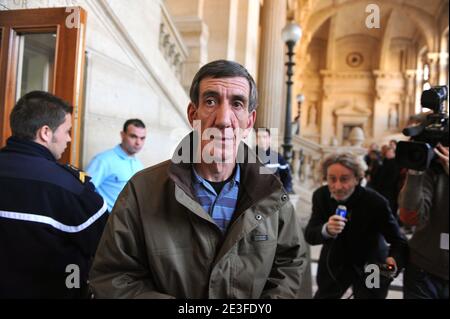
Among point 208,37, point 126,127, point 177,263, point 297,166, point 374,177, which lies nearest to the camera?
point 177,263

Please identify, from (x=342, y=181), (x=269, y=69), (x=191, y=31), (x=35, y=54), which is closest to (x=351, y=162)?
(x=342, y=181)

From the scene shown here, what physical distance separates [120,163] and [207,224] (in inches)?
32.3

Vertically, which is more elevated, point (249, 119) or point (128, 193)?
point (249, 119)

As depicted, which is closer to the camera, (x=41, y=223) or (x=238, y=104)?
(x=238, y=104)

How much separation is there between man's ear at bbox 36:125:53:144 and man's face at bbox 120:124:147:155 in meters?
0.34

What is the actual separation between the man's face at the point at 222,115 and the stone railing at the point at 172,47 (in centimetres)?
139

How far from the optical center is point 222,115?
1148 millimetres

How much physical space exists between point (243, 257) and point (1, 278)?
1.01 meters

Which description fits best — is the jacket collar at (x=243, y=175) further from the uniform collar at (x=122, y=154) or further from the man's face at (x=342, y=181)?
the man's face at (x=342, y=181)

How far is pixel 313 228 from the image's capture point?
7.92 feet

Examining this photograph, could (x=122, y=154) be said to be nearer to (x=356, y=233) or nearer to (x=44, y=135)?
(x=44, y=135)

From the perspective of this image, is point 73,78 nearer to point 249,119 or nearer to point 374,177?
point 249,119

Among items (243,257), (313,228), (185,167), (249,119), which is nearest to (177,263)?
(243,257)

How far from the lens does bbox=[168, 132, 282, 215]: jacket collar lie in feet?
3.76
